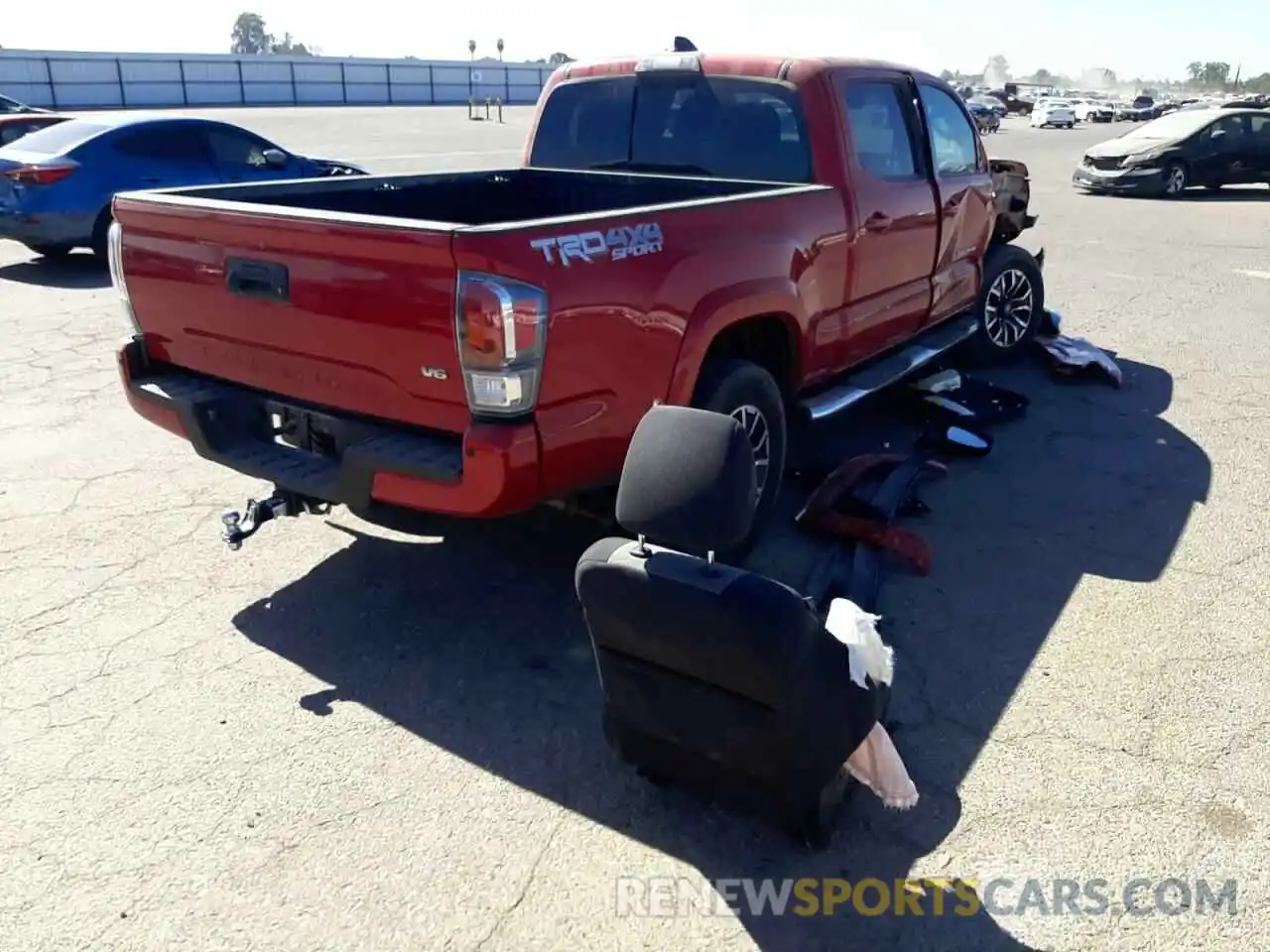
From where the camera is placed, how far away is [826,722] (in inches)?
104

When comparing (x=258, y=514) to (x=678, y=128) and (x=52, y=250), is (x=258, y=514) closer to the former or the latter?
(x=678, y=128)

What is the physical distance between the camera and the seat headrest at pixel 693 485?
241 cm

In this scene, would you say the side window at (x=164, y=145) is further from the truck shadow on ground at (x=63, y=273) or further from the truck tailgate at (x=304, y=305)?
the truck tailgate at (x=304, y=305)

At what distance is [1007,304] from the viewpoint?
24.7 feet

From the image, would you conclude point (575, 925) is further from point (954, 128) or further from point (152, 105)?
point (152, 105)

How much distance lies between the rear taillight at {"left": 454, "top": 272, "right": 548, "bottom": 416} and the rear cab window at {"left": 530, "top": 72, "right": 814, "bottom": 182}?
2.35 m

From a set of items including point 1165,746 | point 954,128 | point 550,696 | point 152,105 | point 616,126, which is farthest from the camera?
point 152,105

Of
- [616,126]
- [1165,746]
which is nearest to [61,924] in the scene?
[1165,746]

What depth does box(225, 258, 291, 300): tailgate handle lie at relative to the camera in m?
3.50

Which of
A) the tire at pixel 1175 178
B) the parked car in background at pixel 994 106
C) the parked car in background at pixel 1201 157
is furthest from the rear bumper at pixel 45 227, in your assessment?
the parked car in background at pixel 994 106

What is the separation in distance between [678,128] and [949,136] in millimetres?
1821

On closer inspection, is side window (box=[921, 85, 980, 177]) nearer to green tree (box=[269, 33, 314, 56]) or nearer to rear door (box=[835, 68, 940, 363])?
rear door (box=[835, 68, 940, 363])

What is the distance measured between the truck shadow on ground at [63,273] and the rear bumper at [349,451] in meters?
7.16

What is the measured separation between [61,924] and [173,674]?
1157 millimetres
